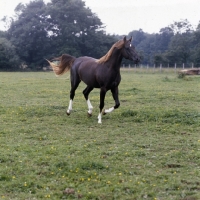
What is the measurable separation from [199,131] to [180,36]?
52.2 meters

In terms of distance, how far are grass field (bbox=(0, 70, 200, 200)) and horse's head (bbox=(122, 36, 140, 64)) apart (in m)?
1.55

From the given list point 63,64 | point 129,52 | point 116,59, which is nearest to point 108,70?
point 116,59

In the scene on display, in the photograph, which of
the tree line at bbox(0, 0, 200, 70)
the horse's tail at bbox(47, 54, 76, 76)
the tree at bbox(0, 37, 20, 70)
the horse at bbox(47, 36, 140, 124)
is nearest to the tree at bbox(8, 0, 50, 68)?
the tree line at bbox(0, 0, 200, 70)

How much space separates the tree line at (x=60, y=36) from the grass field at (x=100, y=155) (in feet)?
150

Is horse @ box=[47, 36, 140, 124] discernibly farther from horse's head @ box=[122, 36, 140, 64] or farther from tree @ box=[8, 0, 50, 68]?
tree @ box=[8, 0, 50, 68]

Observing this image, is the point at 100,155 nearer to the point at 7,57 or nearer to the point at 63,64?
the point at 63,64

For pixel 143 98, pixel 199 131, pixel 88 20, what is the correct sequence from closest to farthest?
pixel 199 131 → pixel 143 98 → pixel 88 20

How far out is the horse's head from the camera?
9.44 m

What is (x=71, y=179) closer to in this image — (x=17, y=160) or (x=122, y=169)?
(x=122, y=169)

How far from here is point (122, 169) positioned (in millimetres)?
5527

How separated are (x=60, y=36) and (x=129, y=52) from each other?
54.0 m

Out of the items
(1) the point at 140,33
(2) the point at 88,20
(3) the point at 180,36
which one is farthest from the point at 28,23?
(1) the point at 140,33

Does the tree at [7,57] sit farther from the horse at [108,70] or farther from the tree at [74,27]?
the horse at [108,70]

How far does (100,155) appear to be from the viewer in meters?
6.27
